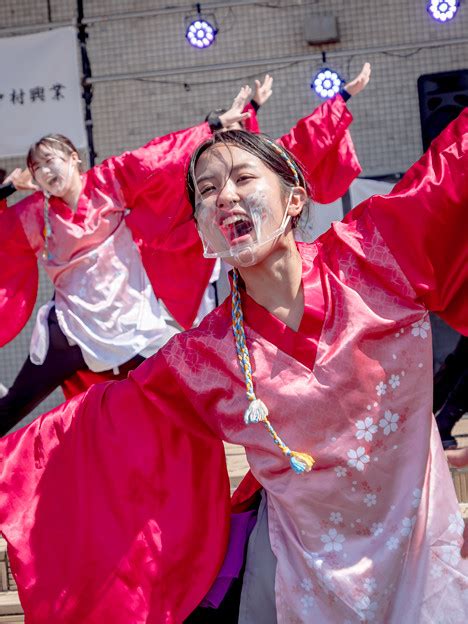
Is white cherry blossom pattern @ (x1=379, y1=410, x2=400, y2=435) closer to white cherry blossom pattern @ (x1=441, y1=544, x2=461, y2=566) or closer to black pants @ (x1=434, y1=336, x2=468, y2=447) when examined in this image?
white cherry blossom pattern @ (x1=441, y1=544, x2=461, y2=566)

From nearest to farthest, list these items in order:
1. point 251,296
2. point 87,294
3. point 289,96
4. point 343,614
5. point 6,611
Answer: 1. point 343,614
2. point 251,296
3. point 6,611
4. point 87,294
5. point 289,96

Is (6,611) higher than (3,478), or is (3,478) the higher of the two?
(3,478)

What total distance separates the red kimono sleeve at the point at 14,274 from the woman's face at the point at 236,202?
1869 mm

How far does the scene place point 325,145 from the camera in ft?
11.6

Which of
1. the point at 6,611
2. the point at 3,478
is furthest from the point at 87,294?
the point at 3,478

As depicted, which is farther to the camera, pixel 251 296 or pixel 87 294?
pixel 87 294

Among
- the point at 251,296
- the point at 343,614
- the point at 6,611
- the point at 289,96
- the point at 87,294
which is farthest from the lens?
the point at 289,96

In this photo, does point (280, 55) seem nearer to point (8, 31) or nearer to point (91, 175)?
point (8, 31)

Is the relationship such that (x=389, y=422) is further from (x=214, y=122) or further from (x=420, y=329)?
(x=214, y=122)

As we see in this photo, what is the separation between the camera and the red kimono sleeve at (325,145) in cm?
349

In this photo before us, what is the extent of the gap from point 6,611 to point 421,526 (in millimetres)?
1330

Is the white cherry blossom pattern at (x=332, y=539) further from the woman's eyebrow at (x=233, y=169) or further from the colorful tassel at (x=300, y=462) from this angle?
the woman's eyebrow at (x=233, y=169)

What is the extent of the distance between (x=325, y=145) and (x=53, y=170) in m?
0.93

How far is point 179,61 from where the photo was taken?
5531 millimetres
